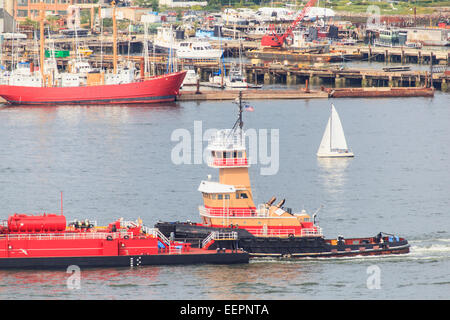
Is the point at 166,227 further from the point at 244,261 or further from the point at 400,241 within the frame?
the point at 400,241

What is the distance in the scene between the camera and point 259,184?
67.5 metres

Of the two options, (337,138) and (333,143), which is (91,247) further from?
(337,138)

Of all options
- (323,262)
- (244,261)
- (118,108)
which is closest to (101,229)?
(244,261)

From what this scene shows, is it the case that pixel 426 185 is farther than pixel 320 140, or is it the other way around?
pixel 320 140

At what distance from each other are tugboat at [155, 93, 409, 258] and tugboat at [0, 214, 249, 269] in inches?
34.7

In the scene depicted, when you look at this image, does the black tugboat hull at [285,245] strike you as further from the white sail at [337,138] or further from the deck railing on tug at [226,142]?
the white sail at [337,138]

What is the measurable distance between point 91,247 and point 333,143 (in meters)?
33.2

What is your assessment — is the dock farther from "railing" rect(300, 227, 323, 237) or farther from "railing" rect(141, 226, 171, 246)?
"railing" rect(141, 226, 171, 246)

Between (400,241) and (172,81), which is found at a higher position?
(172,81)

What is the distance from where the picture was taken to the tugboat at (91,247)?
48.6m

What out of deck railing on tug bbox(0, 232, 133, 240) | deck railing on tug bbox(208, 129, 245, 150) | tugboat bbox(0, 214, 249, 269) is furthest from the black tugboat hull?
deck railing on tug bbox(208, 129, 245, 150)

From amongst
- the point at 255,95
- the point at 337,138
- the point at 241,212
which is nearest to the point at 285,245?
the point at 241,212
